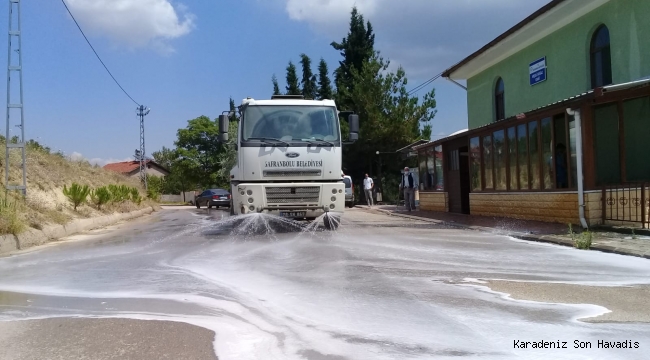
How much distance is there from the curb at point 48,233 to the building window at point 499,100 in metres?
15.2

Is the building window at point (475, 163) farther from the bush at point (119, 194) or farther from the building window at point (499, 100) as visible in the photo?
the bush at point (119, 194)

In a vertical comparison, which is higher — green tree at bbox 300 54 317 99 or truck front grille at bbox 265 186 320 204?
green tree at bbox 300 54 317 99

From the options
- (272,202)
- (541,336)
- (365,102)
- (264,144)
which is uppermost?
(365,102)

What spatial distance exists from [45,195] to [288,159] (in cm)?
Result: 1124

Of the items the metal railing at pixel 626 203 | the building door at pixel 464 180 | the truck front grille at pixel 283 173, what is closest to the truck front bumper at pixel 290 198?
the truck front grille at pixel 283 173

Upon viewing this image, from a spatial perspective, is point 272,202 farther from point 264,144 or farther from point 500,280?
point 500,280

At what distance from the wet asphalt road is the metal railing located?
260 centimetres

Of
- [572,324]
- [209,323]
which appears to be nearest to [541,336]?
[572,324]

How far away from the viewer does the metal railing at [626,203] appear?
1095cm

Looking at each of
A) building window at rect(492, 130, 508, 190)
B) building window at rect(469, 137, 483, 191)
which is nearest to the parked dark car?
building window at rect(469, 137, 483, 191)

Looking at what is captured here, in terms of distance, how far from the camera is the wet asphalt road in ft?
14.8

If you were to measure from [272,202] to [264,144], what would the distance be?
135 cm

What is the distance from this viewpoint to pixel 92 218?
1905cm

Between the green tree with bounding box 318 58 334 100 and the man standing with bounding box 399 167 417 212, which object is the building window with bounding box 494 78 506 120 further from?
the green tree with bounding box 318 58 334 100
